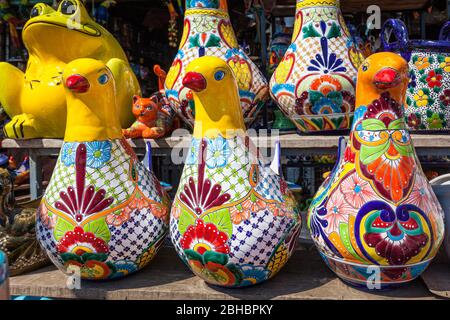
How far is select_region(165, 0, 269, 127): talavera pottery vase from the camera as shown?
1257mm

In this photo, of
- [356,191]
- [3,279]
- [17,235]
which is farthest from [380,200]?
[17,235]

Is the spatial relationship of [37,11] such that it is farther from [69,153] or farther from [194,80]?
[194,80]

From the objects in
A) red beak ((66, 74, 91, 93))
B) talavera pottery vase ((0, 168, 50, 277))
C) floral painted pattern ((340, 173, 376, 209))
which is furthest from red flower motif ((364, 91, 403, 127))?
talavera pottery vase ((0, 168, 50, 277))

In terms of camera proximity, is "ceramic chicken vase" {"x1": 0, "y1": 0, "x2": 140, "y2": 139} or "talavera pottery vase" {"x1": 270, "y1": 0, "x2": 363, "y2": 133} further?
"ceramic chicken vase" {"x1": 0, "y1": 0, "x2": 140, "y2": 139}

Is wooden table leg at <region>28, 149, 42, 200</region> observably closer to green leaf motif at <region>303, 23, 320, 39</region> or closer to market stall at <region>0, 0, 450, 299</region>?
market stall at <region>0, 0, 450, 299</region>

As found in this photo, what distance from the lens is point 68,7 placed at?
138 cm

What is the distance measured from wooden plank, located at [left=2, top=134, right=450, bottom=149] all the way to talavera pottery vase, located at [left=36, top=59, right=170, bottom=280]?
7.3 inches

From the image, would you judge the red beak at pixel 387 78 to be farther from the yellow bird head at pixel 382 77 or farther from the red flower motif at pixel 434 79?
the red flower motif at pixel 434 79

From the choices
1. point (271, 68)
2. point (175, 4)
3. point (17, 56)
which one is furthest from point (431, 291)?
point (17, 56)

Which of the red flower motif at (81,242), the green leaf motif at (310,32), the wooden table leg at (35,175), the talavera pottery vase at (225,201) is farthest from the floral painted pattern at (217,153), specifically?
the wooden table leg at (35,175)

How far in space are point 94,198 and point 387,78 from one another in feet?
2.36

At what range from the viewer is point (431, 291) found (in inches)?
39.5

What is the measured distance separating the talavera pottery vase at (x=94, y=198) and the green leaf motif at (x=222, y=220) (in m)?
0.20
